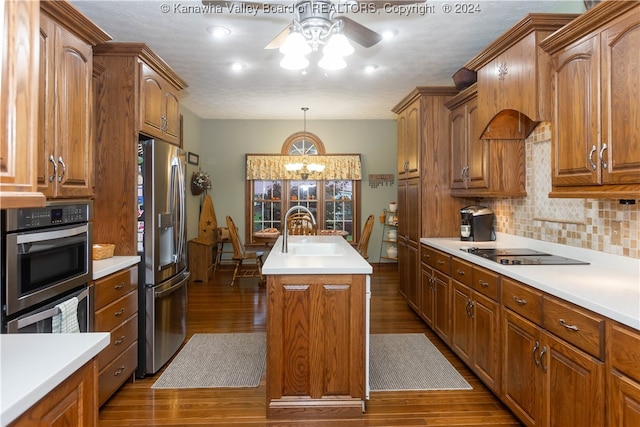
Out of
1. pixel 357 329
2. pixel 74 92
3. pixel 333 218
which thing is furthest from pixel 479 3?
pixel 333 218

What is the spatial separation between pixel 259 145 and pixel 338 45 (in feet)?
16.8

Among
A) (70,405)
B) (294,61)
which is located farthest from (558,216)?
(70,405)

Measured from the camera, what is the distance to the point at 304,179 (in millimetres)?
6898

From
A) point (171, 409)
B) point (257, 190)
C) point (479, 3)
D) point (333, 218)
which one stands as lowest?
point (171, 409)

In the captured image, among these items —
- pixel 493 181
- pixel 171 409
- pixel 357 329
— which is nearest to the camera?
pixel 357 329

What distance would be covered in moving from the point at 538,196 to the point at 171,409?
2965 millimetres

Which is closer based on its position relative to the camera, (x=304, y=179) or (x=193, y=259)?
(x=193, y=259)

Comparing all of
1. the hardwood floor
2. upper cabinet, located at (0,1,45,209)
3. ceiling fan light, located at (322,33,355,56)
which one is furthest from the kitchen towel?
ceiling fan light, located at (322,33,355,56)

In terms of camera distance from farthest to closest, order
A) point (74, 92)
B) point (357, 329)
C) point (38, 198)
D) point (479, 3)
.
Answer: point (479, 3) → point (357, 329) → point (74, 92) → point (38, 198)

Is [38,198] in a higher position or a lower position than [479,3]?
lower

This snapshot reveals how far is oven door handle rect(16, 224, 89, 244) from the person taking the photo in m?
1.76

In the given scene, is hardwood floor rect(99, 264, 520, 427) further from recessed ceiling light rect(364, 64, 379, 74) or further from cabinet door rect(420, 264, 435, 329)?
recessed ceiling light rect(364, 64, 379, 74)

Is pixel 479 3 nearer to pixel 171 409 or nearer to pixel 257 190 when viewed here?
pixel 171 409

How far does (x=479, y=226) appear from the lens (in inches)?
146
